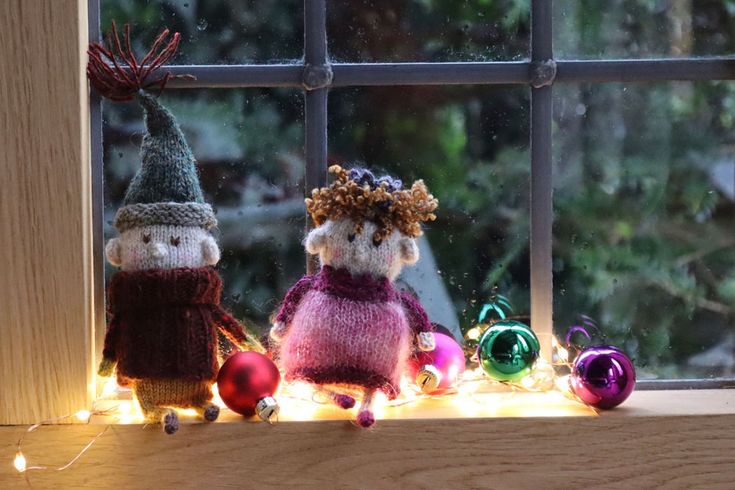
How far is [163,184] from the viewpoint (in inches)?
→ 33.1

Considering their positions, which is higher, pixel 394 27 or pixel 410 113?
pixel 394 27

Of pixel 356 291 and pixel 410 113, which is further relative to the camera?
pixel 410 113

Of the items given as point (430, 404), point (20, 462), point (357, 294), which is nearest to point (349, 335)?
point (357, 294)

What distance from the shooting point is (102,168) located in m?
1.00

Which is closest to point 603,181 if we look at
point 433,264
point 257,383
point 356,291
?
point 433,264

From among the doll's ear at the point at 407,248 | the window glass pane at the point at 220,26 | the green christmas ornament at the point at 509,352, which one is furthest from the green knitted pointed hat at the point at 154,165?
the green christmas ornament at the point at 509,352

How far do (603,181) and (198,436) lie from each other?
2.00 ft

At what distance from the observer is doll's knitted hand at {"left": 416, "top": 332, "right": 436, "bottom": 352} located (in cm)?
88

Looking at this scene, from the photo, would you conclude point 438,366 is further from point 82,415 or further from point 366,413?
point 82,415

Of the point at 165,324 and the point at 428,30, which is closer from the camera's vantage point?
the point at 165,324

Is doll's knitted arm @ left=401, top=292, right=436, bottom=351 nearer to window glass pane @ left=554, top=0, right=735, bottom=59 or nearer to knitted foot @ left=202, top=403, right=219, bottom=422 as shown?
knitted foot @ left=202, top=403, right=219, bottom=422

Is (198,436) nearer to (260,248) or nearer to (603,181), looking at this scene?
(260,248)

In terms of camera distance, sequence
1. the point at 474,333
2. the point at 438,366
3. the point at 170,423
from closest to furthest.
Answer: the point at 170,423
the point at 438,366
the point at 474,333

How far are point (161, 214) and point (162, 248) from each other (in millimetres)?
37
